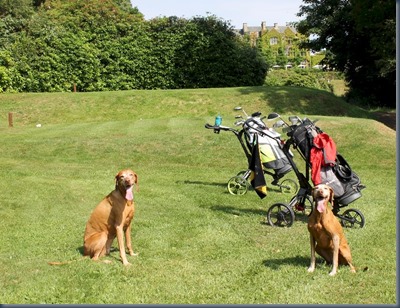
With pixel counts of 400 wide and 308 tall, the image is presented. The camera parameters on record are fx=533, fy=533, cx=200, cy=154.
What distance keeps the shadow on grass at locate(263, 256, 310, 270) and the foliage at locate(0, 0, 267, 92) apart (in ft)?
105

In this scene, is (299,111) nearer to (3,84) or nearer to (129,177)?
(3,84)

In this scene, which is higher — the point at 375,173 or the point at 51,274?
the point at 51,274

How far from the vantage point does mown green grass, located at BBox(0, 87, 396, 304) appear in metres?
6.76

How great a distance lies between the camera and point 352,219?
1003 centimetres

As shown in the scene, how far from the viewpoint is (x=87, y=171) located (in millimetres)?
17250

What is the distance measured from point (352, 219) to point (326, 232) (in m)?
3.15

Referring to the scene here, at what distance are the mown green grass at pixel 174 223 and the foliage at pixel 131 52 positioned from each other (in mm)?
12769

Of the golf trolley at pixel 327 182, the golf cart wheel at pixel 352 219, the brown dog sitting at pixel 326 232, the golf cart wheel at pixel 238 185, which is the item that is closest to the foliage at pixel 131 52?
the golf cart wheel at pixel 238 185

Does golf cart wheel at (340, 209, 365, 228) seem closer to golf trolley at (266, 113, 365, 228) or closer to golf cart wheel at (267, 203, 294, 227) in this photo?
golf trolley at (266, 113, 365, 228)

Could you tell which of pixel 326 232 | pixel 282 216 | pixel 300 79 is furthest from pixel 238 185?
pixel 300 79

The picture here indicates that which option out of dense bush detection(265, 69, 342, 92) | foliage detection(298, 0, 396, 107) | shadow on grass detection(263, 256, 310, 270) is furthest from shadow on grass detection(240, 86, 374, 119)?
shadow on grass detection(263, 256, 310, 270)

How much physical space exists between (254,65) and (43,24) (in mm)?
15927

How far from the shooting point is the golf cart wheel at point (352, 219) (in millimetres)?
10008

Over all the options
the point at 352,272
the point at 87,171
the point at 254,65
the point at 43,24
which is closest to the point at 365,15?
the point at 254,65
